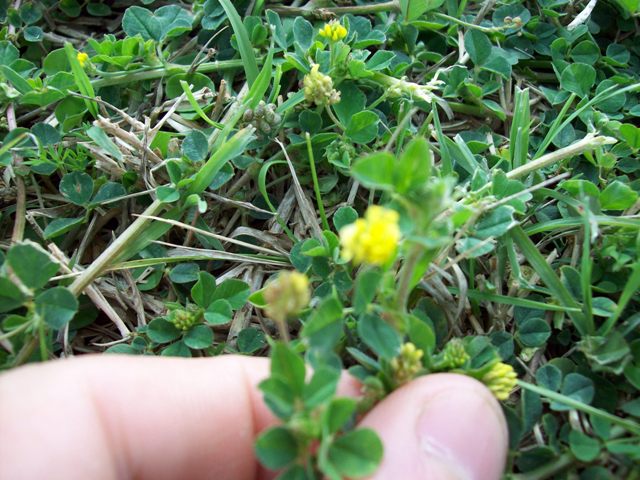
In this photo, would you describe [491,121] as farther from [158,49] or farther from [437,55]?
[158,49]

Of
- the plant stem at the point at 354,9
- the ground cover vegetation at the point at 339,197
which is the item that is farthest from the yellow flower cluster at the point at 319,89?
the plant stem at the point at 354,9

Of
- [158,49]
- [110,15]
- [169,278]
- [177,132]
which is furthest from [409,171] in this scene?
[110,15]

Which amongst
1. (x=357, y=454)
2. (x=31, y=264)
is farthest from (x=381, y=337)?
(x=31, y=264)

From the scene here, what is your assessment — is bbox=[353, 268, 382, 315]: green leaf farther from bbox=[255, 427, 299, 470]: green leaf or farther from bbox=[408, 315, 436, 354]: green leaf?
bbox=[255, 427, 299, 470]: green leaf

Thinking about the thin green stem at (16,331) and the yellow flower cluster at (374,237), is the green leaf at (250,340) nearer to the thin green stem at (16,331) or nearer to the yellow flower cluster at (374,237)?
the thin green stem at (16,331)

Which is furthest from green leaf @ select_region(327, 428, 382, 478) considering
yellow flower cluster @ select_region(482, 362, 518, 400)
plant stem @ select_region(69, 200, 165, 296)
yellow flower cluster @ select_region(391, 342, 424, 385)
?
plant stem @ select_region(69, 200, 165, 296)

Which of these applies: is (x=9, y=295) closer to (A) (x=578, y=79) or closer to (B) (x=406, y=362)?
(B) (x=406, y=362)
